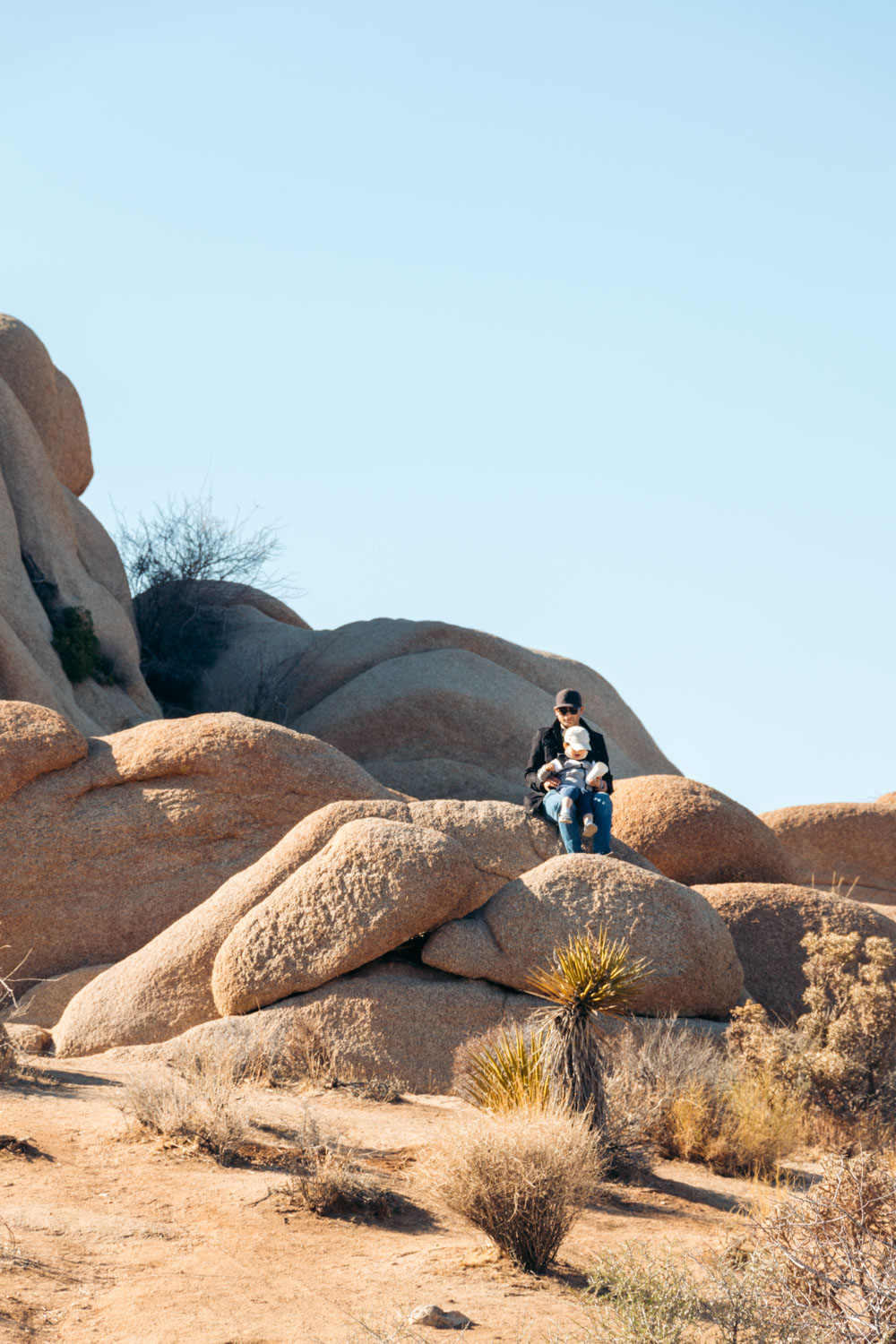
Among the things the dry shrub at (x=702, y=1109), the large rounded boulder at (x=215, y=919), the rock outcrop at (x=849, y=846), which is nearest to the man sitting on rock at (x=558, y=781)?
the large rounded boulder at (x=215, y=919)

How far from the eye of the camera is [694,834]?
14773 millimetres

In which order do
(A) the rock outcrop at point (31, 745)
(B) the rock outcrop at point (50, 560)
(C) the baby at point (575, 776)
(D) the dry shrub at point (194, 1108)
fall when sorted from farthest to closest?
1. (B) the rock outcrop at point (50, 560)
2. (A) the rock outcrop at point (31, 745)
3. (C) the baby at point (575, 776)
4. (D) the dry shrub at point (194, 1108)

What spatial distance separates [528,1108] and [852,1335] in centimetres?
272

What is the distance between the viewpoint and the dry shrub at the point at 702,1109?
9047 mm

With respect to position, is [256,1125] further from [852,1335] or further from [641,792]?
[641,792]

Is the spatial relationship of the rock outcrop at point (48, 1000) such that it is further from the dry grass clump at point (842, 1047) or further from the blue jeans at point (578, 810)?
the dry grass clump at point (842, 1047)

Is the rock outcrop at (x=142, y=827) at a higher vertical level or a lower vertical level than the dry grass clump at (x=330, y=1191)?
higher

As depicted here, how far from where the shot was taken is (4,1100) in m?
8.32

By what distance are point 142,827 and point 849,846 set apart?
468 inches

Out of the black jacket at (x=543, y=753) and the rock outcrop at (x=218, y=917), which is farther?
the black jacket at (x=543, y=753)

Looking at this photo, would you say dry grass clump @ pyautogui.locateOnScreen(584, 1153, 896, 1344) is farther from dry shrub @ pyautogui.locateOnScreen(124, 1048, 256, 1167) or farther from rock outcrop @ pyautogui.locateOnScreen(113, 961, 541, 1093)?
rock outcrop @ pyautogui.locateOnScreen(113, 961, 541, 1093)

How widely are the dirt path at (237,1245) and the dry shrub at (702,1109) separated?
53 centimetres

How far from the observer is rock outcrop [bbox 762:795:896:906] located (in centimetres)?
2059

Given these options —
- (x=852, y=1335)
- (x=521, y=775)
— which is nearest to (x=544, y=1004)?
(x=852, y=1335)
